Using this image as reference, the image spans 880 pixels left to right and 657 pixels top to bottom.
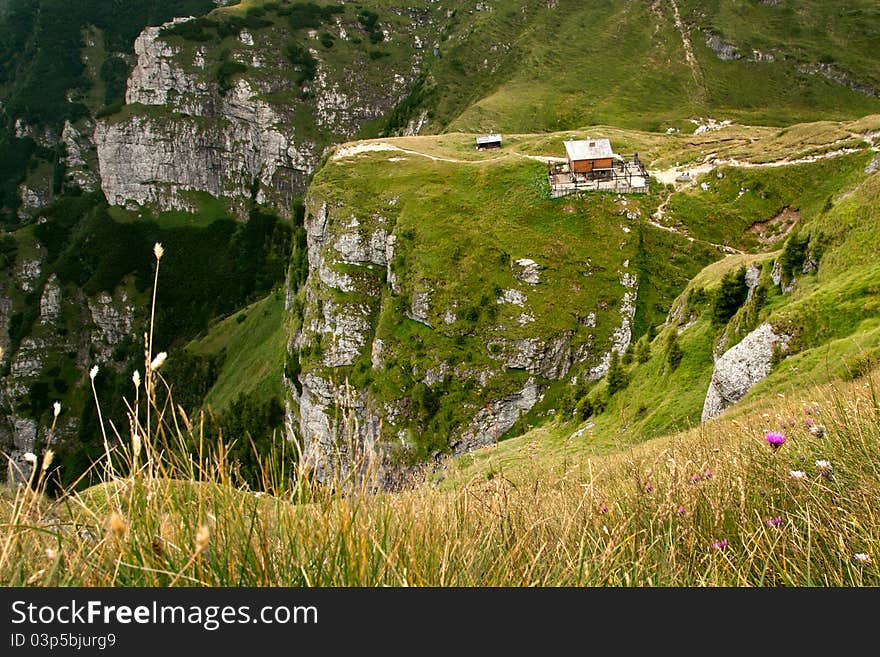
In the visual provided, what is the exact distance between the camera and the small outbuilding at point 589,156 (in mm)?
66250

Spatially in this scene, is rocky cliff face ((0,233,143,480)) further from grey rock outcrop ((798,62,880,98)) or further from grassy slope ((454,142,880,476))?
grey rock outcrop ((798,62,880,98))

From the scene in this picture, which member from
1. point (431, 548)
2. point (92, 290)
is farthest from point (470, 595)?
point (92, 290)

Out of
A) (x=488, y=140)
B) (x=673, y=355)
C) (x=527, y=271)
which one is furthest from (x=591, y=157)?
(x=673, y=355)

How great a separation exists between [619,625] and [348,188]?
77940 mm

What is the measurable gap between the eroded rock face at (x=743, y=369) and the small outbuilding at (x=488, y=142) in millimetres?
72520

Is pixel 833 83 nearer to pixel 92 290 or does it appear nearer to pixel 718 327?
pixel 718 327

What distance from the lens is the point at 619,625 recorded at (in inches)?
74.5

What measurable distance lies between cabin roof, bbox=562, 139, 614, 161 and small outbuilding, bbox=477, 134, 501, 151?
20.1 metres

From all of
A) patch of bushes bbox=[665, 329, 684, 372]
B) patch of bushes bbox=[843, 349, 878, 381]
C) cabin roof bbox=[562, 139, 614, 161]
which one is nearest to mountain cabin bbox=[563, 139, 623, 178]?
cabin roof bbox=[562, 139, 614, 161]

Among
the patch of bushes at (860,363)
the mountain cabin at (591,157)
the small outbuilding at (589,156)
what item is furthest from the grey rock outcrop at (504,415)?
the patch of bushes at (860,363)

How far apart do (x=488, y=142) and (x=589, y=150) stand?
72.7 ft

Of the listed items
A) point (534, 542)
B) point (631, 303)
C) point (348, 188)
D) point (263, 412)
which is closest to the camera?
point (534, 542)

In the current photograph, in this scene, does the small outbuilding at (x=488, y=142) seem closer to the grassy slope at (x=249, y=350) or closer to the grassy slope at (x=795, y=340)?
the grassy slope at (x=249, y=350)

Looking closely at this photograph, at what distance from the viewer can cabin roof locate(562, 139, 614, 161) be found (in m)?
66.2
